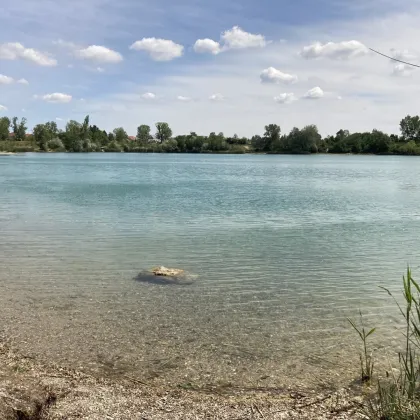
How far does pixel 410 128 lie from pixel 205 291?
18159cm

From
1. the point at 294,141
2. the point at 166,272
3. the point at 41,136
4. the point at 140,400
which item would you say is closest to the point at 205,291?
the point at 166,272

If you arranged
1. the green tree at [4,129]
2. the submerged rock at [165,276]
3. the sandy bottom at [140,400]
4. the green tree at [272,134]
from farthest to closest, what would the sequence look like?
the green tree at [272,134]
the green tree at [4,129]
the submerged rock at [165,276]
the sandy bottom at [140,400]

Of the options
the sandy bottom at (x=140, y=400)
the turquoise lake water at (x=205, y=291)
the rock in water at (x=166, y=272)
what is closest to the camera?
the sandy bottom at (x=140, y=400)

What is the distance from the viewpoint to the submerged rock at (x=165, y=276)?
12.2 m

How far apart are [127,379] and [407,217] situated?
2193cm

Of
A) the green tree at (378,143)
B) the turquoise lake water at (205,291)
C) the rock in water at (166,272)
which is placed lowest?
the turquoise lake water at (205,291)

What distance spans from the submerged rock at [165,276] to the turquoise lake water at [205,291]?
293 millimetres

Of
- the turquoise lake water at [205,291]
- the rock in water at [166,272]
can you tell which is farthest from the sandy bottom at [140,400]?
the rock in water at [166,272]

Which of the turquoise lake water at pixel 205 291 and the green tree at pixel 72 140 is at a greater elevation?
the green tree at pixel 72 140

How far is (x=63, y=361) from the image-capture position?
24.6 feet

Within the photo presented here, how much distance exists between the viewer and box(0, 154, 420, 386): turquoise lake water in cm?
773

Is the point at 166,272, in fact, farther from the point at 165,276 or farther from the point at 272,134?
the point at 272,134

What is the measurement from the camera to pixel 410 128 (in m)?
175

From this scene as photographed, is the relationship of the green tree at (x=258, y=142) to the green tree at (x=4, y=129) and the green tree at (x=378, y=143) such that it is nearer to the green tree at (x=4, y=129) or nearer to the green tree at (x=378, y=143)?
the green tree at (x=378, y=143)
